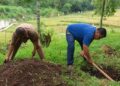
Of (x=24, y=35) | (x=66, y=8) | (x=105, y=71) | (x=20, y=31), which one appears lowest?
(x=66, y=8)

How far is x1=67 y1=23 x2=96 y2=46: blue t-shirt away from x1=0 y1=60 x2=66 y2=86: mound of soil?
965 mm

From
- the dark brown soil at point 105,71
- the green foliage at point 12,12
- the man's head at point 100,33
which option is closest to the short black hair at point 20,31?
the man's head at point 100,33

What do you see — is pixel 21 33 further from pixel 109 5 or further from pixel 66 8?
pixel 66 8

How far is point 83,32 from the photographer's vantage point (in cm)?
918

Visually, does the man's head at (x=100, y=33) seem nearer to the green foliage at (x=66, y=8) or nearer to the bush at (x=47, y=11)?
the bush at (x=47, y=11)

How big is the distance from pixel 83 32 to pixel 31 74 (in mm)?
1832

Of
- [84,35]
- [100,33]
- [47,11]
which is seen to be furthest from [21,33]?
[47,11]

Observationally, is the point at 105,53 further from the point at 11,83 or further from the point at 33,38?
the point at 11,83

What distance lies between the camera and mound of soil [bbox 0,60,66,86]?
792 cm

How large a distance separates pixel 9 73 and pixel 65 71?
4.46ft

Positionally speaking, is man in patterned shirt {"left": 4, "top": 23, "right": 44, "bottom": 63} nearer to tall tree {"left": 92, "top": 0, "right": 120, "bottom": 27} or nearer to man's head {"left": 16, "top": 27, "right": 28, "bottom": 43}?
man's head {"left": 16, "top": 27, "right": 28, "bottom": 43}

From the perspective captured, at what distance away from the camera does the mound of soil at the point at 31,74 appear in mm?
7918

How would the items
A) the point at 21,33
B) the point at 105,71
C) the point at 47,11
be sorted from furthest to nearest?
the point at 47,11
the point at 105,71
the point at 21,33

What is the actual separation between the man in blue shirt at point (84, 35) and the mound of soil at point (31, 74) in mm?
735
